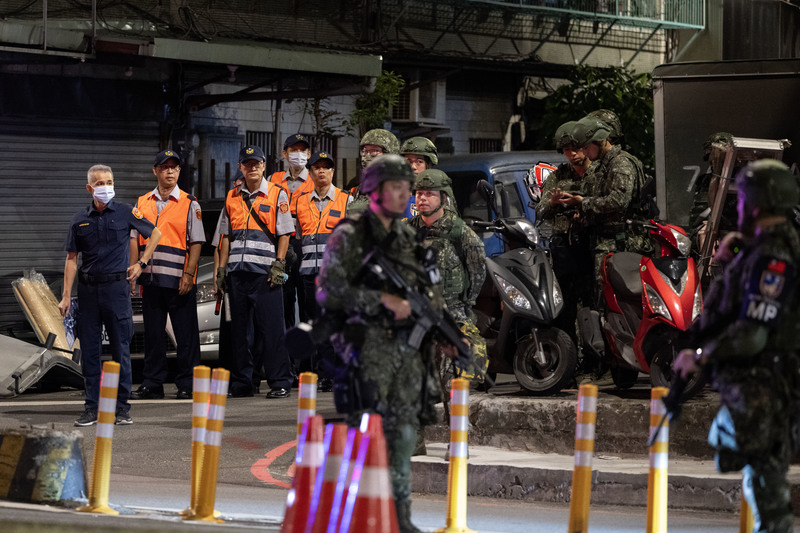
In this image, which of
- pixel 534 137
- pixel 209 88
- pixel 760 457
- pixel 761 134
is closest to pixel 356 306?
pixel 760 457

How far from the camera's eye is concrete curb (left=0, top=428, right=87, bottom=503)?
8711mm

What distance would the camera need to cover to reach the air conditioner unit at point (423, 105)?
26094 millimetres

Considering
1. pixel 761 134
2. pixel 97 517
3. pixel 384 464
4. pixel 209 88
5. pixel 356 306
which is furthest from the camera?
pixel 209 88

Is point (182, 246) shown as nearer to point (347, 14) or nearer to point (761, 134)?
point (761, 134)

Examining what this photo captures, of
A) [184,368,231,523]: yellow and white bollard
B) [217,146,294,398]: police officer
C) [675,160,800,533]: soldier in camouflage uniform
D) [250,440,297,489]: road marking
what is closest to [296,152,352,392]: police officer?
[217,146,294,398]: police officer

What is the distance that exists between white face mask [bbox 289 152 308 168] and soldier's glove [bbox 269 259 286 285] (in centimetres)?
129

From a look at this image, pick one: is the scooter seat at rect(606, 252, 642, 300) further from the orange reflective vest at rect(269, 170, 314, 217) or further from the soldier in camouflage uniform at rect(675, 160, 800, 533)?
the orange reflective vest at rect(269, 170, 314, 217)

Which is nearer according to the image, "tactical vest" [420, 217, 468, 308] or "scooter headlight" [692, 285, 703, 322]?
"tactical vest" [420, 217, 468, 308]

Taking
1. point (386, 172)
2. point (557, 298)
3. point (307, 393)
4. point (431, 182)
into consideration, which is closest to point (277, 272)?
point (557, 298)

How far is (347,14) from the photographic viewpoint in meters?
24.6

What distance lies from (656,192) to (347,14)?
10.3 metres

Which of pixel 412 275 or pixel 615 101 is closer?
pixel 412 275

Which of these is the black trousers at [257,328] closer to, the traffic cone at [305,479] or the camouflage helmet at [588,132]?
the camouflage helmet at [588,132]

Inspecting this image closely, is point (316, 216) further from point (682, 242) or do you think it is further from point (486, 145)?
point (486, 145)
